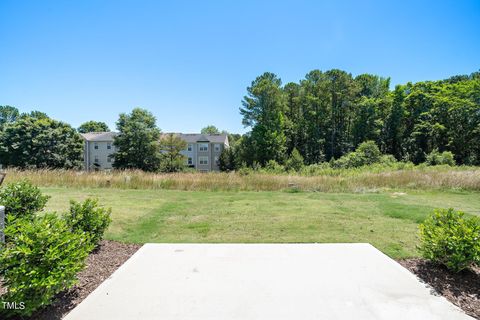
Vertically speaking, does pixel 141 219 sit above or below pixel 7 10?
below

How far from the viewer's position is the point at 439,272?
9.77ft

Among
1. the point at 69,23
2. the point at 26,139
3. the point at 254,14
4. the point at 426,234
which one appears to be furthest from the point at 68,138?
the point at 426,234

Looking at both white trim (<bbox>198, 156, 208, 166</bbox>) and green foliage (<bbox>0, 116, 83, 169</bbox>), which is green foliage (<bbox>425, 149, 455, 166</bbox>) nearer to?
white trim (<bbox>198, 156, 208, 166</bbox>)

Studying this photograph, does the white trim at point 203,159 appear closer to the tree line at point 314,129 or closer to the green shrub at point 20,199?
the tree line at point 314,129

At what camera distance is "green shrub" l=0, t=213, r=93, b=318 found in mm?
1888

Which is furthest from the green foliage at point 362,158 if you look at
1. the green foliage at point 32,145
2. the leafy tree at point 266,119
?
the green foliage at point 32,145

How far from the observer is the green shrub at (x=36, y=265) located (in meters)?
1.89

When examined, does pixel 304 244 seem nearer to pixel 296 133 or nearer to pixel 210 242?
pixel 210 242

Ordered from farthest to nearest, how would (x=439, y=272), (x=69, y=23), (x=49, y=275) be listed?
(x=69, y=23) < (x=439, y=272) < (x=49, y=275)

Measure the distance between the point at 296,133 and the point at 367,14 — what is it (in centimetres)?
2928

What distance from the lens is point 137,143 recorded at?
2583 centimetres

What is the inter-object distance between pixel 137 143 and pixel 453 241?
2687 cm

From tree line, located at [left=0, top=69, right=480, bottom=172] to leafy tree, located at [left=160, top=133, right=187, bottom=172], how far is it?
11 centimetres

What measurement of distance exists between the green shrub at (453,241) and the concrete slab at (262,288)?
43 centimetres
